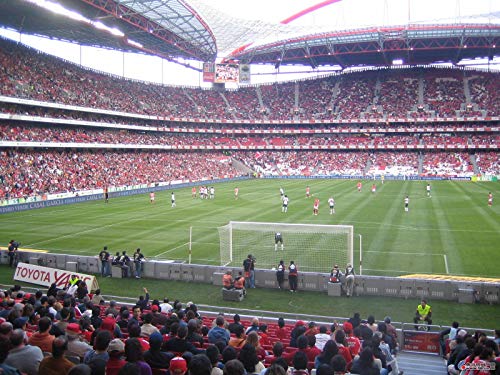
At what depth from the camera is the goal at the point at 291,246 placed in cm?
1998

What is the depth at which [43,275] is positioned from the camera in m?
18.4

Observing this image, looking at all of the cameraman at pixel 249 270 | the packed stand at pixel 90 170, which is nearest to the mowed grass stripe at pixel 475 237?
the cameraman at pixel 249 270

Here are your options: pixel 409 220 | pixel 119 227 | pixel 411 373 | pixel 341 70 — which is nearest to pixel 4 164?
pixel 119 227

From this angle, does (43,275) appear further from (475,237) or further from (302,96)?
(302,96)

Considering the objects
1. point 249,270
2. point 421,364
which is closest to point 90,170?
point 249,270

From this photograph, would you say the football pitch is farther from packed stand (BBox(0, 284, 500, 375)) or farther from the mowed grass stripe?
packed stand (BBox(0, 284, 500, 375))

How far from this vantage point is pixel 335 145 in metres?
85.6

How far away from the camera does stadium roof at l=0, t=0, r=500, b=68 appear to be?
52.2m

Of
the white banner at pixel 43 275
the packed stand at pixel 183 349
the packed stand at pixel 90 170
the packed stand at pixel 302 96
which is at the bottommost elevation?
the white banner at pixel 43 275

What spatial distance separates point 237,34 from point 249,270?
209ft

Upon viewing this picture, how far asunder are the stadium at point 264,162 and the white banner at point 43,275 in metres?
0.42

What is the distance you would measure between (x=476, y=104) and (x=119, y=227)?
72.2 metres

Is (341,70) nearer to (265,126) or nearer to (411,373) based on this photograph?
(265,126)

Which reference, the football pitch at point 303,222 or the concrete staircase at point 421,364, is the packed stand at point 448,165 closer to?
the football pitch at point 303,222
